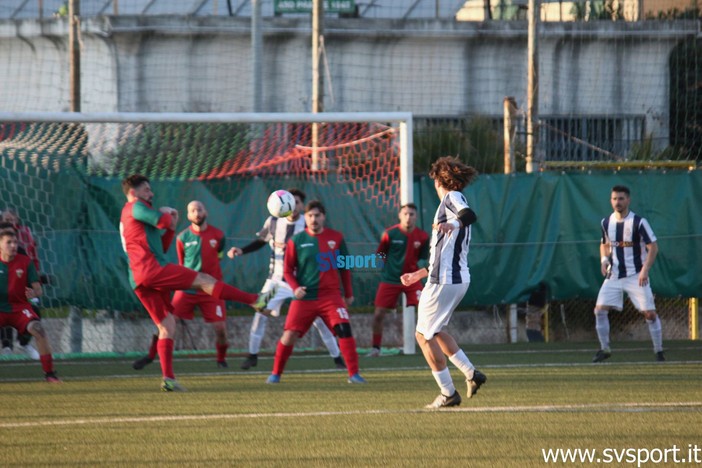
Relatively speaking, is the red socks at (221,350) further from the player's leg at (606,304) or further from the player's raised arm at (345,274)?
the player's leg at (606,304)

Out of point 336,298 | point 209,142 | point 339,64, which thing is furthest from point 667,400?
point 339,64

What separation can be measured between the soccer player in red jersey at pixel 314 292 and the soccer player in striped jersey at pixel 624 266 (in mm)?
3606

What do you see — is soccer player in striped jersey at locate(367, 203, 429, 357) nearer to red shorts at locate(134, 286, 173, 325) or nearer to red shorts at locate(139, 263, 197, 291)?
red shorts at locate(134, 286, 173, 325)

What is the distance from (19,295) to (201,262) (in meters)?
2.24

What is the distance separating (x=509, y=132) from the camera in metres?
16.8

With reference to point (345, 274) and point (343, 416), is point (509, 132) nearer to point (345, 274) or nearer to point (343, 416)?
point (345, 274)

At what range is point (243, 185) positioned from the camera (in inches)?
629

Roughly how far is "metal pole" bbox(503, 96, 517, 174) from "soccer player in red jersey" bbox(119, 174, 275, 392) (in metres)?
7.16

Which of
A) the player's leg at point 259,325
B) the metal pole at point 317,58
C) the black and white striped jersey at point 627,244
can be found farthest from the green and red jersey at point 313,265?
the metal pole at point 317,58

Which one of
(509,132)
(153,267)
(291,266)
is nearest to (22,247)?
(153,267)

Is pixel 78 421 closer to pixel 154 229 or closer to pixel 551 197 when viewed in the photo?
pixel 154 229

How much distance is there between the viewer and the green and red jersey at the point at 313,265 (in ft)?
36.5

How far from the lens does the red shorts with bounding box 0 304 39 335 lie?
1166cm

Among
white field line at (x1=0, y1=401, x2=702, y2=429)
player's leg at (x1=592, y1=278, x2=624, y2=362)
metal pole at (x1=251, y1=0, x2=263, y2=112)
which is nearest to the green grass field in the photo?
white field line at (x1=0, y1=401, x2=702, y2=429)
